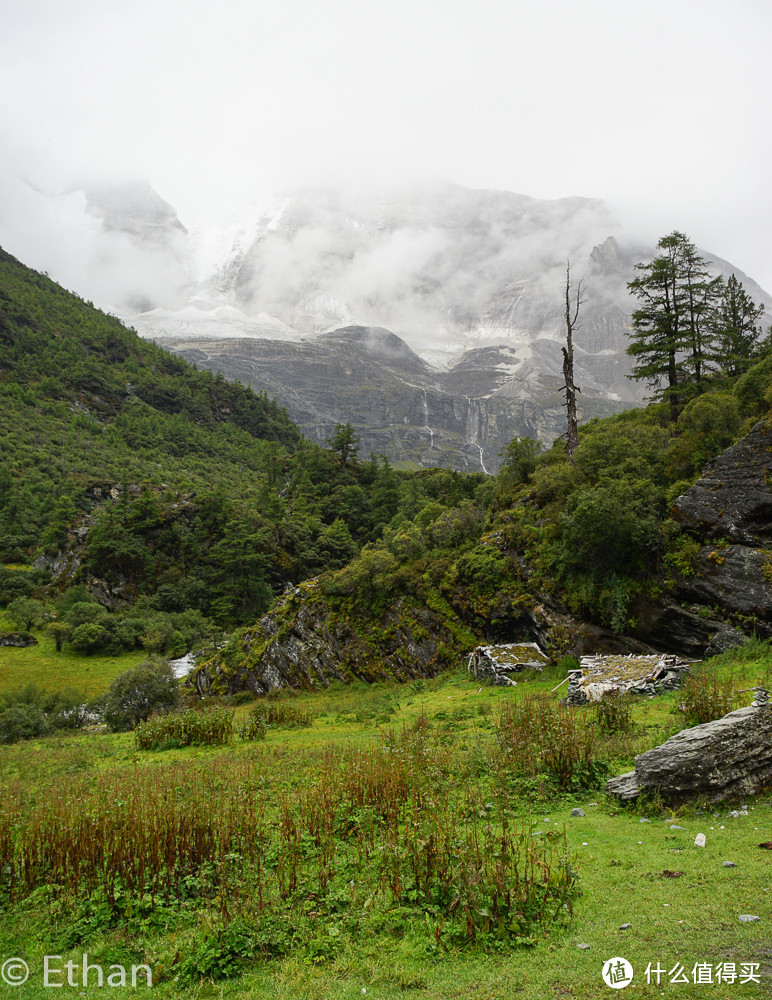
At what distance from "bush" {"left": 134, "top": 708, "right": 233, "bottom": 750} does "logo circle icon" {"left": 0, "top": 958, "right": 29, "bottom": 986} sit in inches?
466

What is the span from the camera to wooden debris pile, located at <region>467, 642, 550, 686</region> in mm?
19359

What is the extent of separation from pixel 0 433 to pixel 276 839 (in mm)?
101993

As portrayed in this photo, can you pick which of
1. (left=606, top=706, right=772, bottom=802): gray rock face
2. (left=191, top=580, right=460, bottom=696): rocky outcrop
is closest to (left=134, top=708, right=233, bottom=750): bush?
(left=191, top=580, right=460, bottom=696): rocky outcrop

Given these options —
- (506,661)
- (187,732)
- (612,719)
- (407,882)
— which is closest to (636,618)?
(506,661)

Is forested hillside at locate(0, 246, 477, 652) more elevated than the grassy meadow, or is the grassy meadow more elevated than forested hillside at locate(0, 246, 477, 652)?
forested hillside at locate(0, 246, 477, 652)

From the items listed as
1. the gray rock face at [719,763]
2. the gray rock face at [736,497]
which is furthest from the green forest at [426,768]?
the gray rock face at [736,497]

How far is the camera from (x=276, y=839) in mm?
7340

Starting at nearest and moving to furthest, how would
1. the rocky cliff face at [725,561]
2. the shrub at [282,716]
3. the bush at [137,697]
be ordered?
the rocky cliff face at [725,561], the shrub at [282,716], the bush at [137,697]

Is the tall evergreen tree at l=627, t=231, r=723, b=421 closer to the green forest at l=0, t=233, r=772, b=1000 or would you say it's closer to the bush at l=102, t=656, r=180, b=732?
the green forest at l=0, t=233, r=772, b=1000

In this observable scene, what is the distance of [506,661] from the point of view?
19.9m

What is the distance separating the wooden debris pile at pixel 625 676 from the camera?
13.7 metres

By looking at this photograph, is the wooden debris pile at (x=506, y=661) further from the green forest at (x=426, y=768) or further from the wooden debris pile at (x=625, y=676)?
the wooden debris pile at (x=625, y=676)

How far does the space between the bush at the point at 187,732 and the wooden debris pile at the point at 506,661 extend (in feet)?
31.3

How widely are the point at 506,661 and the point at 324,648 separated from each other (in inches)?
506
